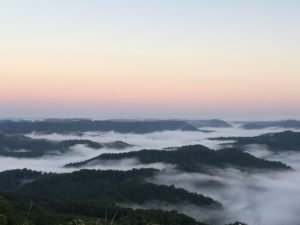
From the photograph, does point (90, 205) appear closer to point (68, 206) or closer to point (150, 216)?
point (68, 206)

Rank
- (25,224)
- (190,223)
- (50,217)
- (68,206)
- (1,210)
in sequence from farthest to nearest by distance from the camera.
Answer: (68,206) < (190,223) < (50,217) < (1,210) < (25,224)

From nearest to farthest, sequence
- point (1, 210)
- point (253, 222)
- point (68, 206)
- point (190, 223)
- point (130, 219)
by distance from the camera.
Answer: point (253, 222)
point (1, 210)
point (130, 219)
point (190, 223)
point (68, 206)

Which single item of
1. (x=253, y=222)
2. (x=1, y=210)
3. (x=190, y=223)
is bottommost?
(x=190, y=223)

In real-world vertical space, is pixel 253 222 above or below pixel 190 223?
above

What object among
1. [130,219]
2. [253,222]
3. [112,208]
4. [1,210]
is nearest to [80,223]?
[253,222]

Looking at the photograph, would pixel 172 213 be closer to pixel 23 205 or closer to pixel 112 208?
pixel 112 208

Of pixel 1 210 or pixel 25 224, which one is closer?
pixel 25 224

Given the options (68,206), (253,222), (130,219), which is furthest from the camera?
(68,206)

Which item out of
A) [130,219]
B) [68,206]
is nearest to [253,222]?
[130,219]

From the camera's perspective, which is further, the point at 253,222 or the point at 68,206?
the point at 68,206
